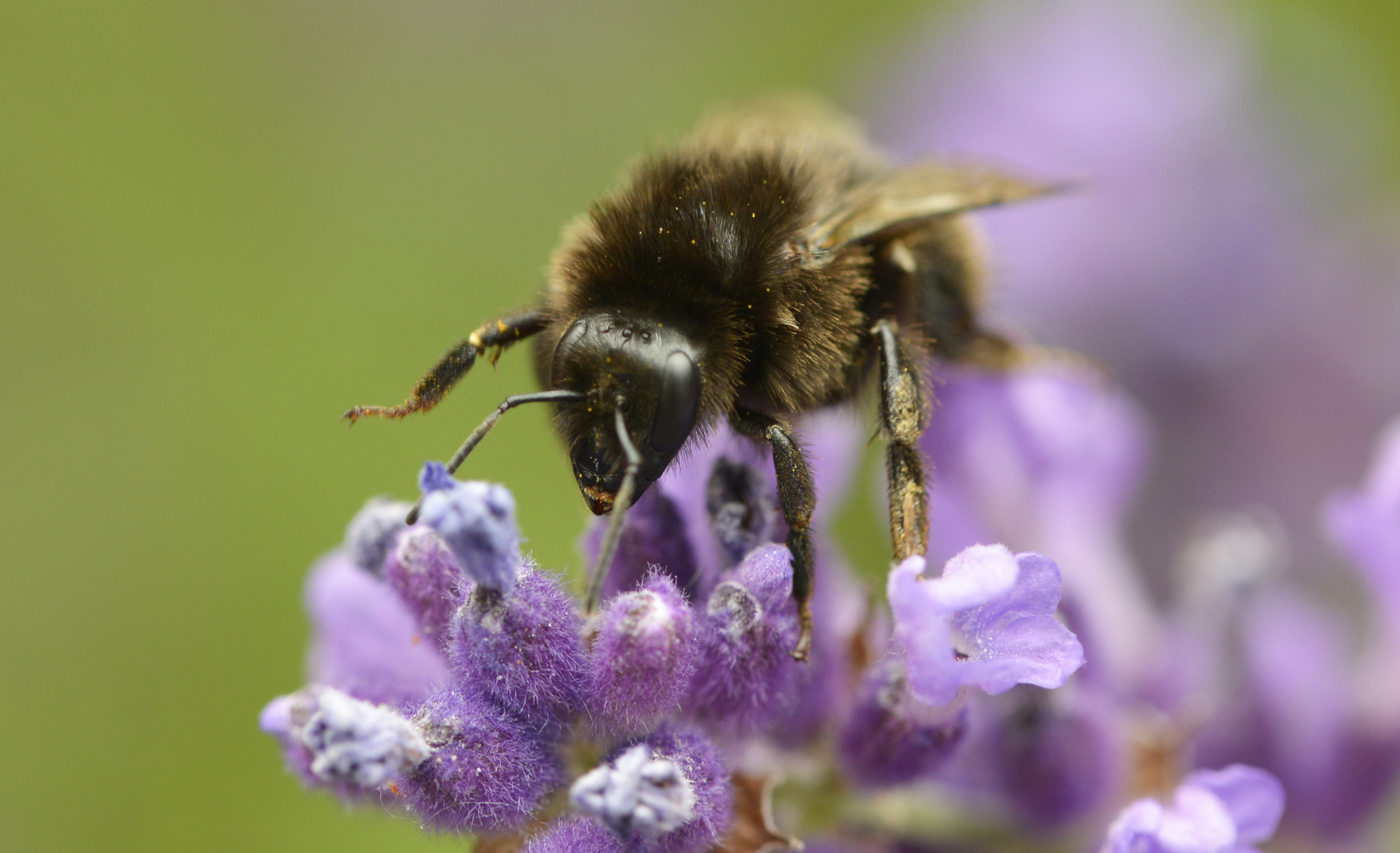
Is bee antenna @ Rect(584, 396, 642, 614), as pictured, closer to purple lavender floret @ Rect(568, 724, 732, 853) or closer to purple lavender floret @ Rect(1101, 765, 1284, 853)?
purple lavender floret @ Rect(568, 724, 732, 853)

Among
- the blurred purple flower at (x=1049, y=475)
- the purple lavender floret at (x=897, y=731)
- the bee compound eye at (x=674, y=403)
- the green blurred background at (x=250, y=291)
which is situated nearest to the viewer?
the bee compound eye at (x=674, y=403)

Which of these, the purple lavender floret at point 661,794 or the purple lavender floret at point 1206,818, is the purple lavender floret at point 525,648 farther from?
the purple lavender floret at point 1206,818

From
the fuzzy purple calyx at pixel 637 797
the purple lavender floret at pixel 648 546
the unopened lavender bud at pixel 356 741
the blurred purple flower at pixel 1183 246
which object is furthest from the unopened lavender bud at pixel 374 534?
the blurred purple flower at pixel 1183 246

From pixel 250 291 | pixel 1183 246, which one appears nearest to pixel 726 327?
pixel 1183 246

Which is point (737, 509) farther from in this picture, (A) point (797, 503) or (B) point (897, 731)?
(B) point (897, 731)

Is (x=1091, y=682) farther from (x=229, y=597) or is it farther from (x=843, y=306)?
(x=229, y=597)

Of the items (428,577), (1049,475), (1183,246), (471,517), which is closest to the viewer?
(471,517)
